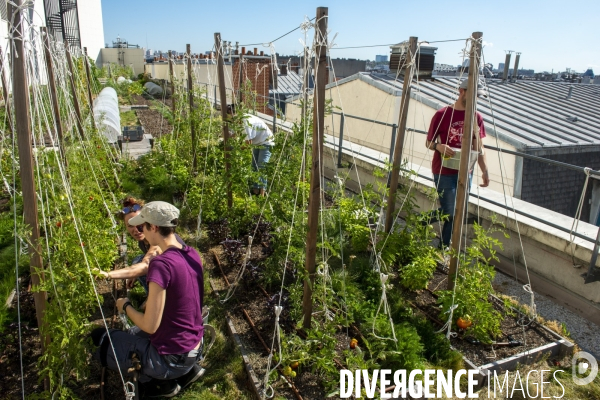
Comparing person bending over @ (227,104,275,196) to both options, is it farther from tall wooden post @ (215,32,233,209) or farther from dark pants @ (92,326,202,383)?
dark pants @ (92,326,202,383)

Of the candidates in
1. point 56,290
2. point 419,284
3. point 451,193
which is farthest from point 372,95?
point 56,290

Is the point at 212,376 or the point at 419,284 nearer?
the point at 212,376

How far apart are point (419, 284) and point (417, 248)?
33 cm

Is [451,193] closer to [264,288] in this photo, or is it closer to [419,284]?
[419,284]

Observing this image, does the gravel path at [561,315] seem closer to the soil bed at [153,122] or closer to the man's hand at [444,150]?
the man's hand at [444,150]

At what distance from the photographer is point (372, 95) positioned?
1052cm

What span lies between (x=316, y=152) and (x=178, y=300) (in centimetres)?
122

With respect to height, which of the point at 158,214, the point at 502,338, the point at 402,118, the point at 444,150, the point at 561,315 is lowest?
the point at 561,315

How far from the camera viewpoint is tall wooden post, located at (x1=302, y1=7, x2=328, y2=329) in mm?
2672

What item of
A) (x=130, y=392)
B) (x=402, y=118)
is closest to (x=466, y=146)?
(x=402, y=118)

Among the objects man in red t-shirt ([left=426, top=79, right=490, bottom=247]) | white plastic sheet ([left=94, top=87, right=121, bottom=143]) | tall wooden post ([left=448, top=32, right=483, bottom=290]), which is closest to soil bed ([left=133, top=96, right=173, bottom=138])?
white plastic sheet ([left=94, top=87, right=121, bottom=143])

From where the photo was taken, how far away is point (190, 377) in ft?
8.73

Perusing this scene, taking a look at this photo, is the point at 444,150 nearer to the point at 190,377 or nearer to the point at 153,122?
the point at 190,377

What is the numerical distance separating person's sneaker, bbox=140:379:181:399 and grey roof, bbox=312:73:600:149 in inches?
198
